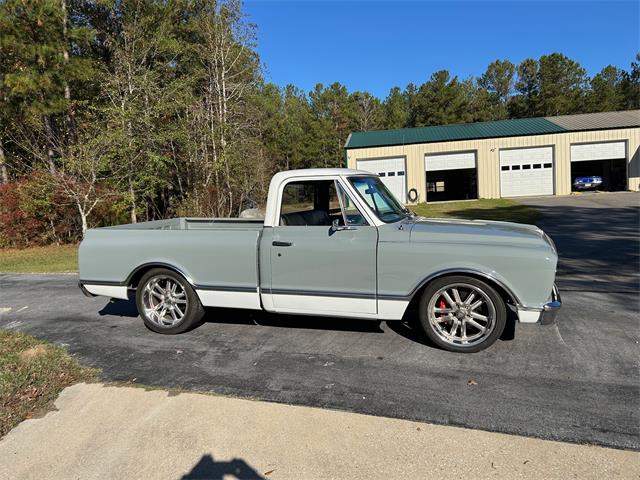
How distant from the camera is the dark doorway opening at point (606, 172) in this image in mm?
31603

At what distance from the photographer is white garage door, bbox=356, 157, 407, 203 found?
1241 inches

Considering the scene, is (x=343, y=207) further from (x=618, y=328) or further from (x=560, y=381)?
(x=618, y=328)

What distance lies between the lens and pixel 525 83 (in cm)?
5653

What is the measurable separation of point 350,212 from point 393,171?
2755 centimetres

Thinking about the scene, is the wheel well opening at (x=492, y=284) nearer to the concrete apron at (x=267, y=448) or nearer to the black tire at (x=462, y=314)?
the black tire at (x=462, y=314)

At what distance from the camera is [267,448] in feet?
10.0

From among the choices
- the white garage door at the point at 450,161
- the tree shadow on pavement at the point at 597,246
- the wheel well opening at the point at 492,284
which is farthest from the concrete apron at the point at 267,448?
the white garage door at the point at 450,161

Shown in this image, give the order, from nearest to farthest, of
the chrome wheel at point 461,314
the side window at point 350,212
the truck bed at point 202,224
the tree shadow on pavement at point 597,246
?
the chrome wheel at point 461,314 < the side window at point 350,212 < the truck bed at point 202,224 < the tree shadow on pavement at point 597,246

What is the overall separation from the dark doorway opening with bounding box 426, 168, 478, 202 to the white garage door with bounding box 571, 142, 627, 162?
673 cm

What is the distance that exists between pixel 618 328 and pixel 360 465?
12.2 feet

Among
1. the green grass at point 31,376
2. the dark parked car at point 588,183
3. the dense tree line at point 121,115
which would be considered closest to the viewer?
the green grass at point 31,376

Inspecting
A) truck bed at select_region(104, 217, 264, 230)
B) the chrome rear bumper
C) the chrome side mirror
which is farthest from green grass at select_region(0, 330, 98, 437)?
the chrome rear bumper

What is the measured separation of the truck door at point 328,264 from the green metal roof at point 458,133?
2735cm

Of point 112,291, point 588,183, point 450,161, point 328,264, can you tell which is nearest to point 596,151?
point 588,183
